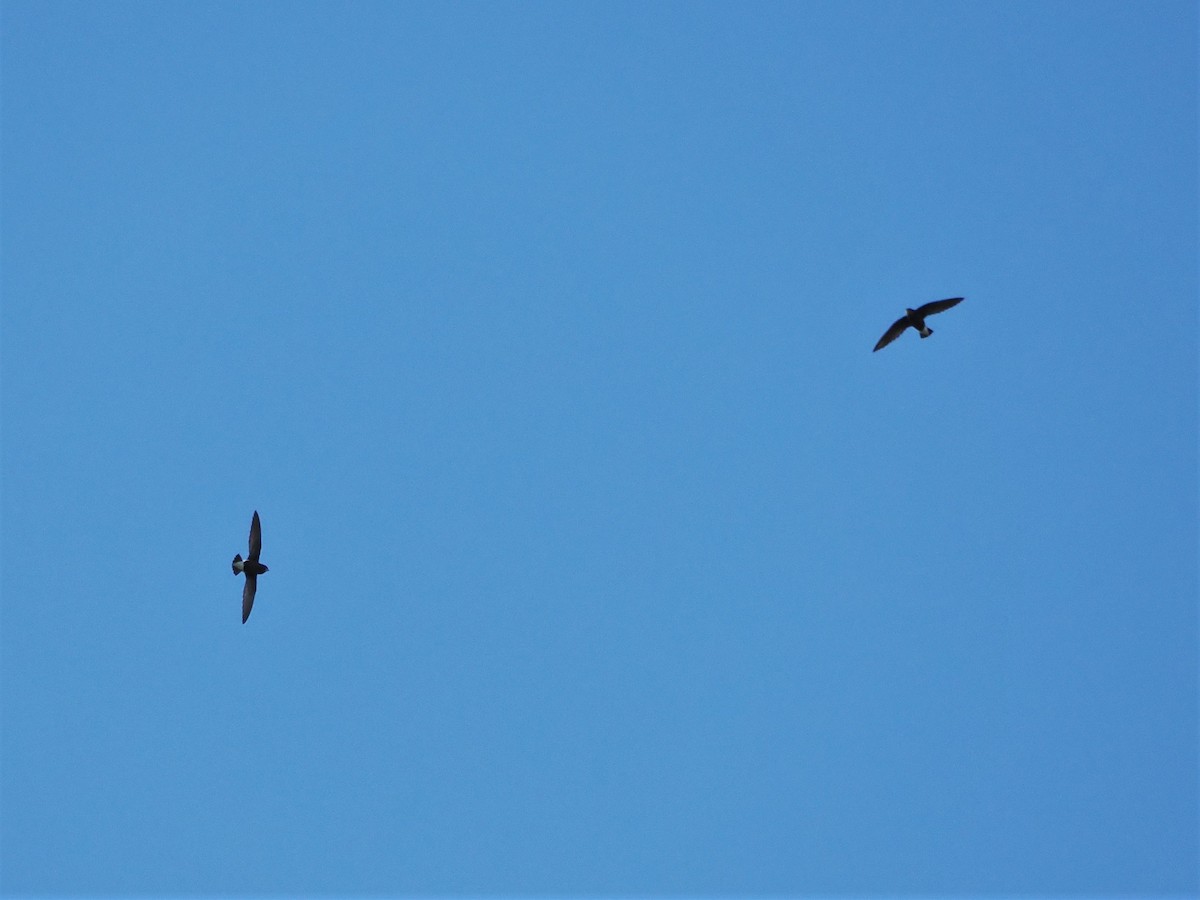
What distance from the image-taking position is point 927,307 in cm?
5638

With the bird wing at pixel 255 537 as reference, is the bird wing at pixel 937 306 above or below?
above

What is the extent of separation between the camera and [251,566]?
2261 inches

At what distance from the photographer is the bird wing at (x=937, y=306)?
56.2 m

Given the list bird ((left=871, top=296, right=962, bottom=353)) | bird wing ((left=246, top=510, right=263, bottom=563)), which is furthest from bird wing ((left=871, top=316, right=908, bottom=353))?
bird wing ((left=246, top=510, right=263, bottom=563))

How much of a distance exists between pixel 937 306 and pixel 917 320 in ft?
1.97

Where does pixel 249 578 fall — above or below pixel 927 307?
below

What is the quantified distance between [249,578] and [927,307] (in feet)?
56.9

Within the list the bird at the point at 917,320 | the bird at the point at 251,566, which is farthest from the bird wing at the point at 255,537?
the bird at the point at 917,320

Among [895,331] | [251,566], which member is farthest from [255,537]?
[895,331]

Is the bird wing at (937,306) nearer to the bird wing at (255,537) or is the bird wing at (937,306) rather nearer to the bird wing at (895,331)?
the bird wing at (895,331)

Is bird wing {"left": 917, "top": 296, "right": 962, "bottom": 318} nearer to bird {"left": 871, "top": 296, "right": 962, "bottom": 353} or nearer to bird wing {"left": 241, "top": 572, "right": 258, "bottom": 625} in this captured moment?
bird {"left": 871, "top": 296, "right": 962, "bottom": 353}

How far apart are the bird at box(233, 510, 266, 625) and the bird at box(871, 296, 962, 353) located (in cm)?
1526

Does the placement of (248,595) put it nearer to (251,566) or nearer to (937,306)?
(251,566)

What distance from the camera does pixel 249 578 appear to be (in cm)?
5784
